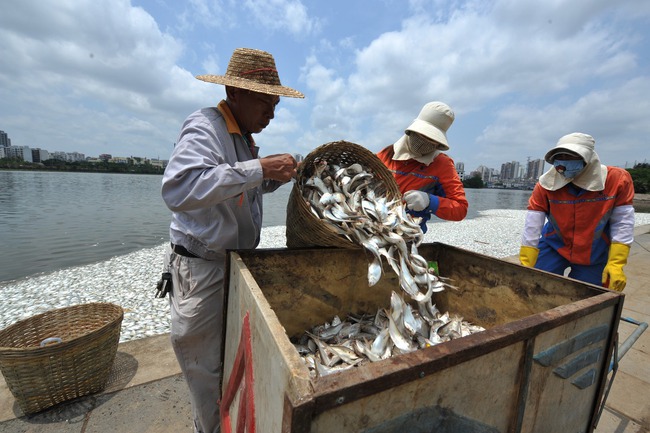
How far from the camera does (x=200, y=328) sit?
80.0 inches

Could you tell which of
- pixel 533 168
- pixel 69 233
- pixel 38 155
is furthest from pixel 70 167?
pixel 533 168

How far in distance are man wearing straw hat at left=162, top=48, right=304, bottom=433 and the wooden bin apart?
0.24 meters

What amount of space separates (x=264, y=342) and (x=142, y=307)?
17.0 feet

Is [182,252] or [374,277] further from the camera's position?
[182,252]

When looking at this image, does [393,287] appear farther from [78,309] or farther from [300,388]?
[78,309]

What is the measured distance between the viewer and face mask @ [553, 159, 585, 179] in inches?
109

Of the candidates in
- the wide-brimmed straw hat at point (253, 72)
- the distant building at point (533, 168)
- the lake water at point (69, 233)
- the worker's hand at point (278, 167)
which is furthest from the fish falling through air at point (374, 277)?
the distant building at point (533, 168)

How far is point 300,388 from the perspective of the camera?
2.56 ft

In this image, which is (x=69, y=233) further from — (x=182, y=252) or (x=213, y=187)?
(x=213, y=187)

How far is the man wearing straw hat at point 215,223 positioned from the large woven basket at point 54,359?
1.11 m

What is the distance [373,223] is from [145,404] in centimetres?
239

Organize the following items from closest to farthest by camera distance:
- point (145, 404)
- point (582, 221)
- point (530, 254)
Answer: point (145, 404)
point (582, 221)
point (530, 254)

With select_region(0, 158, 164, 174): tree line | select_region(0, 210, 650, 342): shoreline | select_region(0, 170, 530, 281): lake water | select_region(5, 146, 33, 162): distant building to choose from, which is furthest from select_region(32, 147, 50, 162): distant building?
select_region(0, 210, 650, 342): shoreline

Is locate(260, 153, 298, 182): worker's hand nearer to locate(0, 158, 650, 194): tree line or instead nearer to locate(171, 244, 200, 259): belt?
locate(171, 244, 200, 259): belt
